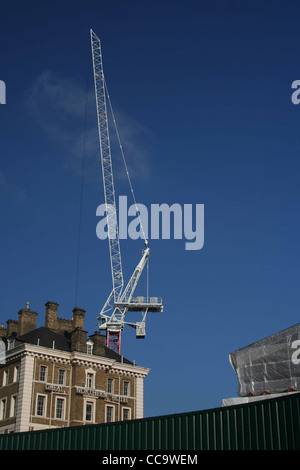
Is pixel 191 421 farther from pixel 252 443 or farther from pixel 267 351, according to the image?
pixel 267 351

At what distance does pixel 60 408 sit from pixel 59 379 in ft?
11.2

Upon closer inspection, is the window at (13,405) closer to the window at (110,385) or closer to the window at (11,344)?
the window at (11,344)

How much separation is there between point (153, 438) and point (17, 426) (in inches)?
1749

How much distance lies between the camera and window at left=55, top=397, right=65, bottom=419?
72.5 m

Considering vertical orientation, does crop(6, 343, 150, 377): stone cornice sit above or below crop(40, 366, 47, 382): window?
above

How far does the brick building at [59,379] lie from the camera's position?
7050 cm

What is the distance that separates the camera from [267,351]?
54.6 m

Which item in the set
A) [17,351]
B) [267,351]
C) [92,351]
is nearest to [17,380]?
[17,351]

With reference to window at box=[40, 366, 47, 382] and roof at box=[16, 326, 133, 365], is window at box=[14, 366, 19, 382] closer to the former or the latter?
window at box=[40, 366, 47, 382]

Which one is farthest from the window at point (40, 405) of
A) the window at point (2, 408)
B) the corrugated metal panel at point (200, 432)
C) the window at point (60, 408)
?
the corrugated metal panel at point (200, 432)

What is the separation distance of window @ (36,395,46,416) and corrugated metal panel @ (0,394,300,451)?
125 feet

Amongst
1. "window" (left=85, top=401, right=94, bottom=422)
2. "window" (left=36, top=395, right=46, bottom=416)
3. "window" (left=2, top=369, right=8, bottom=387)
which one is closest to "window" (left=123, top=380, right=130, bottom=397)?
"window" (left=85, top=401, right=94, bottom=422)

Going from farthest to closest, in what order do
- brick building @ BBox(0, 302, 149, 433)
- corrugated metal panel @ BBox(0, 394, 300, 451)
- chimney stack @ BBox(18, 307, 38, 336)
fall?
chimney stack @ BBox(18, 307, 38, 336), brick building @ BBox(0, 302, 149, 433), corrugated metal panel @ BBox(0, 394, 300, 451)
